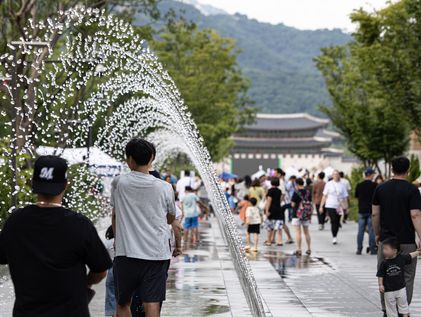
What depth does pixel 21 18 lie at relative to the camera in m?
21.1

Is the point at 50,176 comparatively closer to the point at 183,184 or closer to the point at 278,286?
the point at 278,286

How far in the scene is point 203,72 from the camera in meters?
56.8

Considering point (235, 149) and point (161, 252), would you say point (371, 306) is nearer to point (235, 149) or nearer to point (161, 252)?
point (161, 252)

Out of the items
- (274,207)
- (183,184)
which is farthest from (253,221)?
(183,184)

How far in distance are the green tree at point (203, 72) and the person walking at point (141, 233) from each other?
43576 millimetres

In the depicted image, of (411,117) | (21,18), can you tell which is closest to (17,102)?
(21,18)

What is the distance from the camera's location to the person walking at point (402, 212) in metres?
9.92

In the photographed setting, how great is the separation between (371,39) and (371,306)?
20082 millimetres

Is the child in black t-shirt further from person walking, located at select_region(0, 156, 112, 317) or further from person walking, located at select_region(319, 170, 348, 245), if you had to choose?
person walking, located at select_region(319, 170, 348, 245)

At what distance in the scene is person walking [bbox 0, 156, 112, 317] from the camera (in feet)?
17.0

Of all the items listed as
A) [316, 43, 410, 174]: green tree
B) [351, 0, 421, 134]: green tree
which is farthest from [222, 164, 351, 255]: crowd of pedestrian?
[316, 43, 410, 174]: green tree

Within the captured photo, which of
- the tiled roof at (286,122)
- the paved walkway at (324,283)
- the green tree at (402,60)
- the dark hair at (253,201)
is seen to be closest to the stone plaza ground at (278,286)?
the paved walkway at (324,283)

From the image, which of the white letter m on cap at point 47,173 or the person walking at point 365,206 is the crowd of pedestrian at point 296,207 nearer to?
the person walking at point 365,206

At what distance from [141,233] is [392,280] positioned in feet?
9.67
